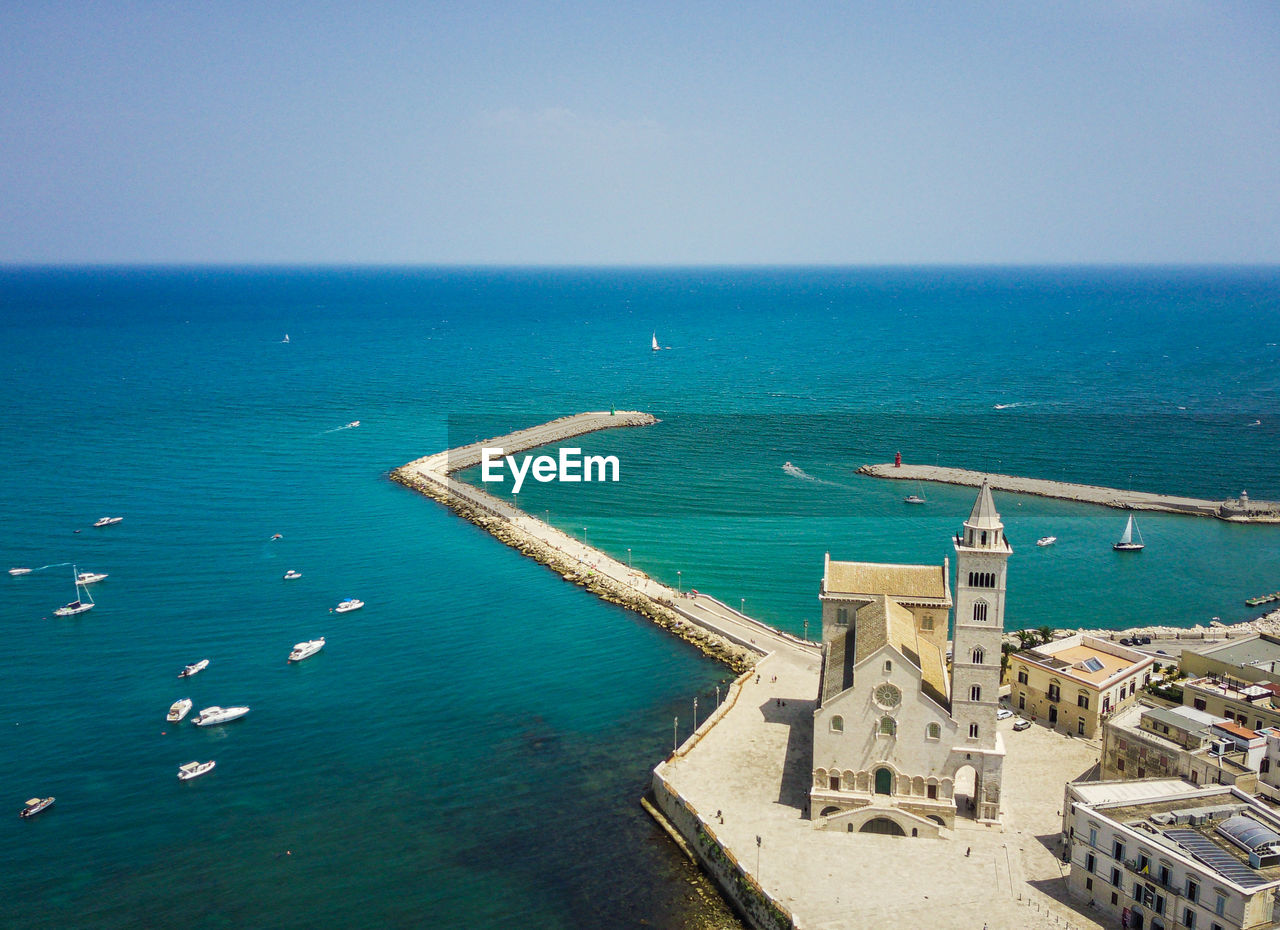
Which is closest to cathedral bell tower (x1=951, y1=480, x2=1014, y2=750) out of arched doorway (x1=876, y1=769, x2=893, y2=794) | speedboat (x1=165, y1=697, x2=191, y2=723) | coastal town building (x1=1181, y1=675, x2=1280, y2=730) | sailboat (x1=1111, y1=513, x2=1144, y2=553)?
arched doorway (x1=876, y1=769, x2=893, y2=794)

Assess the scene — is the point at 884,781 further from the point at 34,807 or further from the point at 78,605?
the point at 78,605

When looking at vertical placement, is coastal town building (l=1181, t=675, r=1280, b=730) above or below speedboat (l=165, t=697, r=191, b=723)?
above

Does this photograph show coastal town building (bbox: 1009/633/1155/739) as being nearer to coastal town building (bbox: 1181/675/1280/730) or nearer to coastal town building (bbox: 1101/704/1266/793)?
coastal town building (bbox: 1181/675/1280/730)

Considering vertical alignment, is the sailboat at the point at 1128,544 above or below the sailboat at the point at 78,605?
above

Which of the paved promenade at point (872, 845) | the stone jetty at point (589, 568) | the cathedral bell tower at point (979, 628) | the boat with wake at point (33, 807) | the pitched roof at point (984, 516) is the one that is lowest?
the boat with wake at point (33, 807)

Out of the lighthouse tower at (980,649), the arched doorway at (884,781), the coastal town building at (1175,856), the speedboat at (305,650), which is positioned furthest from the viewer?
the speedboat at (305,650)

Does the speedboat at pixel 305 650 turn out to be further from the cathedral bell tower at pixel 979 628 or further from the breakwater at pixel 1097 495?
the breakwater at pixel 1097 495

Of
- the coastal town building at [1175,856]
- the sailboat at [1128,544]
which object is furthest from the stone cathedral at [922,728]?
the sailboat at [1128,544]

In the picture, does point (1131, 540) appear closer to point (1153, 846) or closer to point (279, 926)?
point (1153, 846)
